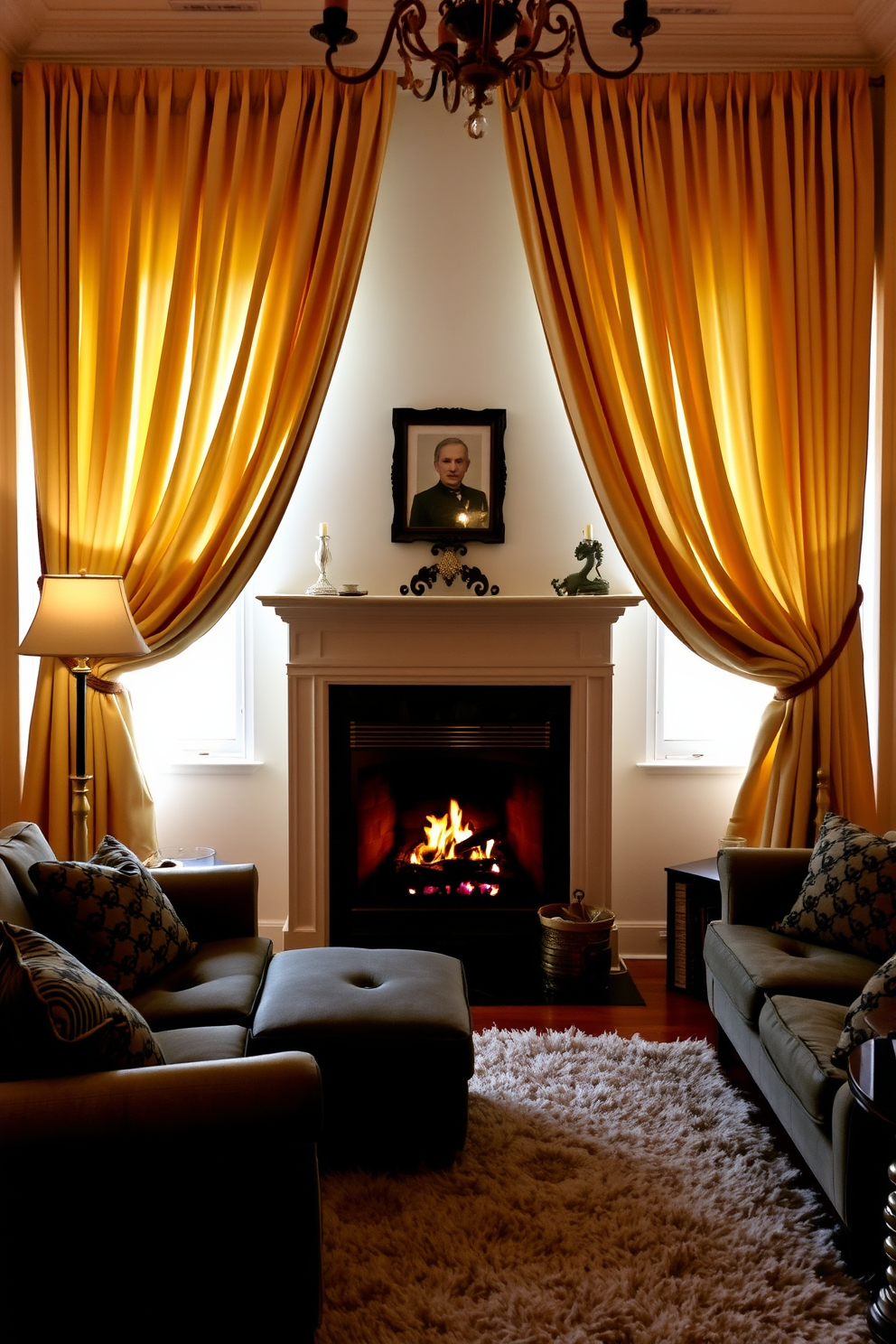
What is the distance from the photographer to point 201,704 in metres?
4.26

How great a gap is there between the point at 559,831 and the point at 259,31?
3.22 metres

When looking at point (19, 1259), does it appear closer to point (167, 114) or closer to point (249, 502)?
point (249, 502)

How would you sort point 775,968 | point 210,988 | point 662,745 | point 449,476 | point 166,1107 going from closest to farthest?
point 166,1107 → point 210,988 → point 775,968 → point 449,476 → point 662,745

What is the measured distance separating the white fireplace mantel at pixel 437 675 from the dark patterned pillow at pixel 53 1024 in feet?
6.97

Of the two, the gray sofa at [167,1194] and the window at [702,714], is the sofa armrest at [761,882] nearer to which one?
the window at [702,714]

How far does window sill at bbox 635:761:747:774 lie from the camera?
4.22m

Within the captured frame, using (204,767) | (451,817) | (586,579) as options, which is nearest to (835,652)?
(586,579)

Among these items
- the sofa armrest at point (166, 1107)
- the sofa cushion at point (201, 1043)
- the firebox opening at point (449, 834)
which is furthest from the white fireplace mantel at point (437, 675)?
the sofa armrest at point (166, 1107)

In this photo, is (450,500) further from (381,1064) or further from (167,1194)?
(167,1194)

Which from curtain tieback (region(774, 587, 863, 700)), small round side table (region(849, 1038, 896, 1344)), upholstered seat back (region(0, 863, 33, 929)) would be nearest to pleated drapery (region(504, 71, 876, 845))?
curtain tieback (region(774, 587, 863, 700))

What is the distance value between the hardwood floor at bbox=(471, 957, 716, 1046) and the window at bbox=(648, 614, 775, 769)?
0.98 meters

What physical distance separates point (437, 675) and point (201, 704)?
3.36ft

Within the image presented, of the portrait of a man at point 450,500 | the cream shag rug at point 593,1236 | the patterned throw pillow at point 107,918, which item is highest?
the portrait of a man at point 450,500

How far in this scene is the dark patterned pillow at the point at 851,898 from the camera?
284cm
